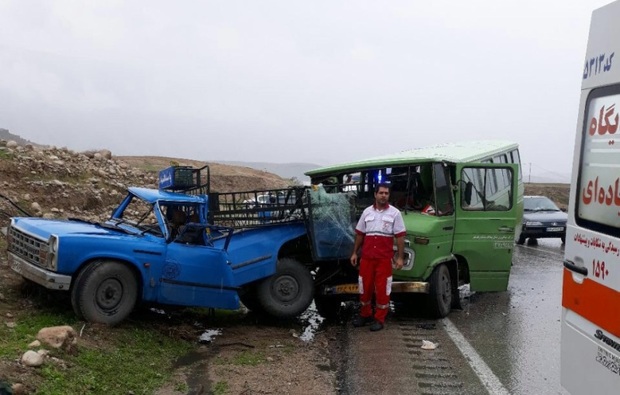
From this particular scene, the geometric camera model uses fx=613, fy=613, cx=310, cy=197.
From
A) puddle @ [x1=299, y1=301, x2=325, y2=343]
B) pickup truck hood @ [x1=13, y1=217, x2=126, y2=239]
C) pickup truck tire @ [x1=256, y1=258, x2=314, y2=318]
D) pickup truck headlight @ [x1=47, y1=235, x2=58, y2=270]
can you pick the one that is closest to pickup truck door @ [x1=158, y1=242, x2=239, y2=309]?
pickup truck tire @ [x1=256, y1=258, x2=314, y2=318]

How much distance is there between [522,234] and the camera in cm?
1784

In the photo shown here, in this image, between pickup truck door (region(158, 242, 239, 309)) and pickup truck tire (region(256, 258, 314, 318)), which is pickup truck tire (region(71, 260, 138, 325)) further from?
pickup truck tire (region(256, 258, 314, 318))

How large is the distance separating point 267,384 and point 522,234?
1402 cm

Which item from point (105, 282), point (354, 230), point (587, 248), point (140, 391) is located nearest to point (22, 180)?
point (105, 282)

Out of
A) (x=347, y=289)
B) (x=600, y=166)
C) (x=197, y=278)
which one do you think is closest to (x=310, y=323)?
(x=347, y=289)

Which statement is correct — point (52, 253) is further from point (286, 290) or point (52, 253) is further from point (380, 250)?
point (380, 250)

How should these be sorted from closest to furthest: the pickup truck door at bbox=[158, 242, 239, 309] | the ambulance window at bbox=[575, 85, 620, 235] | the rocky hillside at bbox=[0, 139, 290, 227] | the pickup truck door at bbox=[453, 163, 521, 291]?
the ambulance window at bbox=[575, 85, 620, 235] → the pickup truck door at bbox=[158, 242, 239, 309] → the pickup truck door at bbox=[453, 163, 521, 291] → the rocky hillside at bbox=[0, 139, 290, 227]

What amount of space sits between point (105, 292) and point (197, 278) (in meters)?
1.00

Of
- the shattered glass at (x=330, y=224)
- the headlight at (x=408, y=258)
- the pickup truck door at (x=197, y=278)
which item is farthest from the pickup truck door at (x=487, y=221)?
the pickup truck door at (x=197, y=278)

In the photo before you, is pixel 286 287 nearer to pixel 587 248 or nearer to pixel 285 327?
pixel 285 327

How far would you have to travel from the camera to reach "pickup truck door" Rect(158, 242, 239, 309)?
6.80 metres

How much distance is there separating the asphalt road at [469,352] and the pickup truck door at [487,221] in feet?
1.87

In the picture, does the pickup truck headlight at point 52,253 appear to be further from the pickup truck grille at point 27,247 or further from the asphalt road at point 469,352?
the asphalt road at point 469,352

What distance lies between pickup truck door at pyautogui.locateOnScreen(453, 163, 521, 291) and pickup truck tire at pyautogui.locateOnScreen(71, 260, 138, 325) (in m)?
4.39
